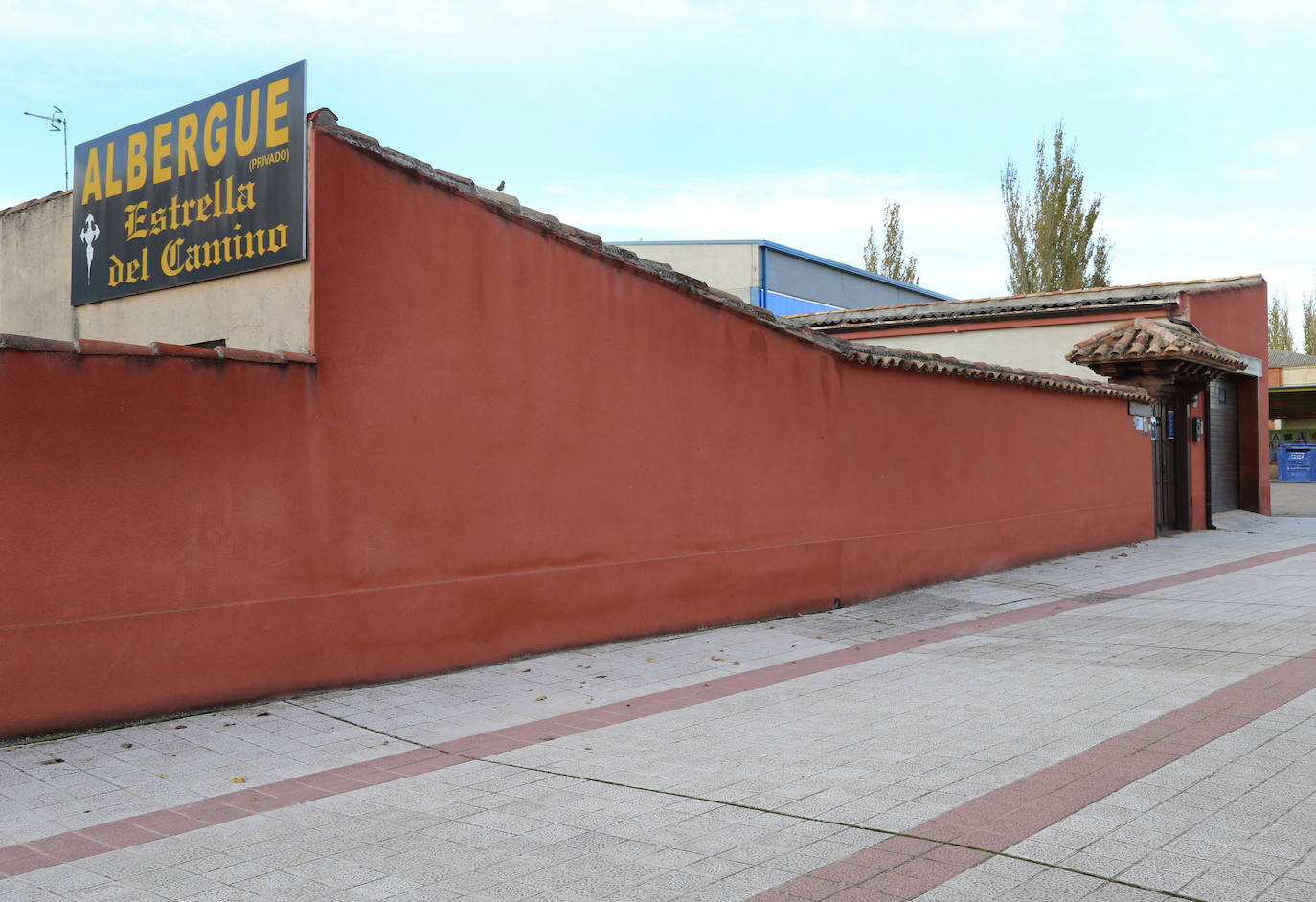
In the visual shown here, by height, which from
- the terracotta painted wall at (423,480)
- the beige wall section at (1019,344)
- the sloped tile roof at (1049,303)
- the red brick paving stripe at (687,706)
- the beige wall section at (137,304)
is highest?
the sloped tile roof at (1049,303)

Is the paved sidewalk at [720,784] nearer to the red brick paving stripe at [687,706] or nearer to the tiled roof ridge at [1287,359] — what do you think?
the red brick paving stripe at [687,706]

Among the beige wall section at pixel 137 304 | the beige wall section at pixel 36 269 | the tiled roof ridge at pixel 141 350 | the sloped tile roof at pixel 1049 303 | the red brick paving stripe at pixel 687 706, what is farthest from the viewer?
the sloped tile roof at pixel 1049 303

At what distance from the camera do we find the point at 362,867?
4008 millimetres

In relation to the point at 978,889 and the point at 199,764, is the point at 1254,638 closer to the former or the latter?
the point at 978,889

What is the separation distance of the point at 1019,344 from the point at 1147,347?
286 cm

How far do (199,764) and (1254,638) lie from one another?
765cm

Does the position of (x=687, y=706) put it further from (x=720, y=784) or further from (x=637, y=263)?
(x=637, y=263)

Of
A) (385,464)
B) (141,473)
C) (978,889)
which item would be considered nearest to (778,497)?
(385,464)

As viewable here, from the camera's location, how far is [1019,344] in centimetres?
1911

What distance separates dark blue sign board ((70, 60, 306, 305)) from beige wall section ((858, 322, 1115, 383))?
1344 centimetres

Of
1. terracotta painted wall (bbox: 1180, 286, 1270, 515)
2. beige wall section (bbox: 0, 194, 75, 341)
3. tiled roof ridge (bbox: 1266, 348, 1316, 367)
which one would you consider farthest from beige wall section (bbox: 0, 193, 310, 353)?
tiled roof ridge (bbox: 1266, 348, 1316, 367)

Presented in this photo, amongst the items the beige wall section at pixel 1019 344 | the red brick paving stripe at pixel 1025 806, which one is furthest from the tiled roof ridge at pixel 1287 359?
the red brick paving stripe at pixel 1025 806

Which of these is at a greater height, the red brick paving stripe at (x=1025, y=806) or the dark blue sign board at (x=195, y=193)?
the dark blue sign board at (x=195, y=193)

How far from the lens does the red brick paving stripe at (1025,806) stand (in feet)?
12.4
